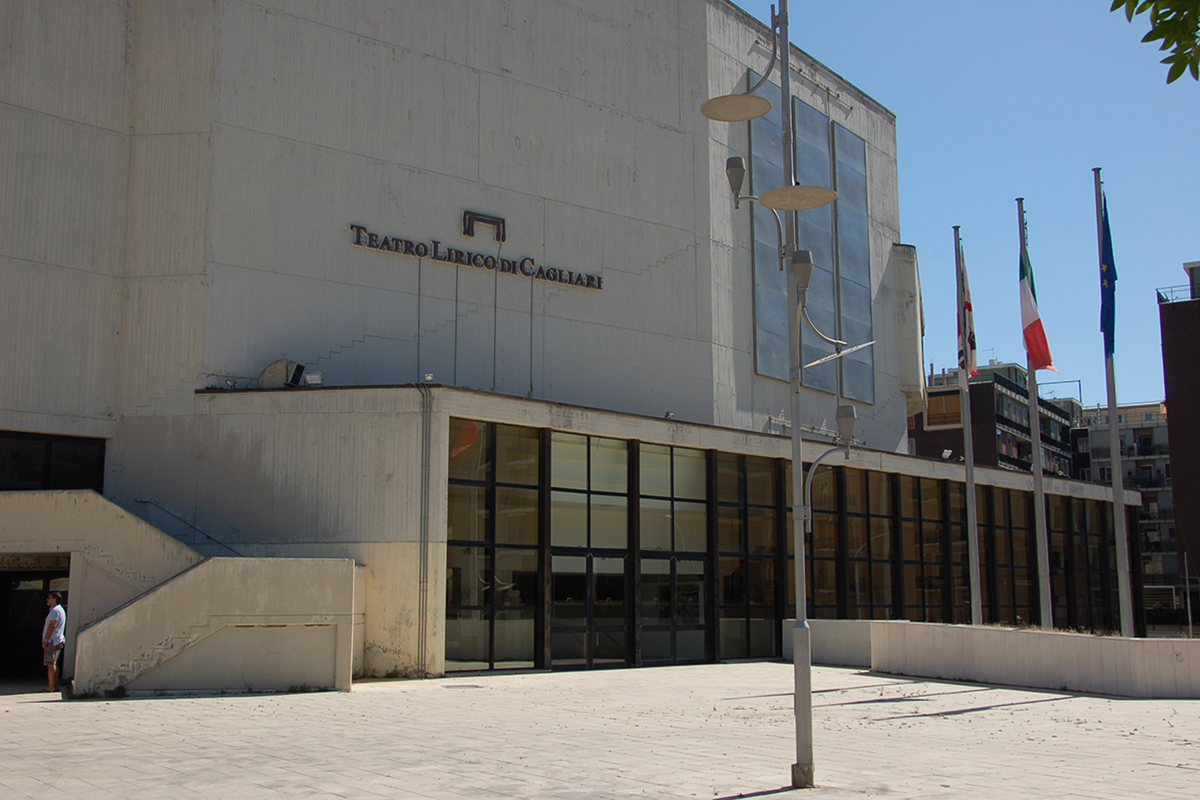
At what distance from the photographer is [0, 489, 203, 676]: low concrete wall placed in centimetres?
2114

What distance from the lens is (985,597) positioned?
39375 mm

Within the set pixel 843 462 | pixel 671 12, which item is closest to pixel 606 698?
pixel 843 462

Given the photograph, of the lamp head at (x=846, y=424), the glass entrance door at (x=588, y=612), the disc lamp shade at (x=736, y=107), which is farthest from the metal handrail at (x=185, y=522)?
the disc lamp shade at (x=736, y=107)

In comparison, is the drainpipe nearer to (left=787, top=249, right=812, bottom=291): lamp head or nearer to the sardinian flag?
(left=787, top=249, right=812, bottom=291): lamp head

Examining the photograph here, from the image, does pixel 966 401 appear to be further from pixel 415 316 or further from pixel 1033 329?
pixel 415 316

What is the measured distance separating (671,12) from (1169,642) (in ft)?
77.8

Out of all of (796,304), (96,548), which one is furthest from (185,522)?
(796,304)

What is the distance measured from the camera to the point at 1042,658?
69.9 ft

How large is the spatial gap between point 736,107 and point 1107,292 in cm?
1870

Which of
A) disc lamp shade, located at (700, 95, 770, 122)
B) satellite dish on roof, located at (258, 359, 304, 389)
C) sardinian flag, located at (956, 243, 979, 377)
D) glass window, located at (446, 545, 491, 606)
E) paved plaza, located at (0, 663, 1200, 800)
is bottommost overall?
paved plaza, located at (0, 663, 1200, 800)

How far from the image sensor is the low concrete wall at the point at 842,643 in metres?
26.5

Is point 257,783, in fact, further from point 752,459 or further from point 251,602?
point 752,459

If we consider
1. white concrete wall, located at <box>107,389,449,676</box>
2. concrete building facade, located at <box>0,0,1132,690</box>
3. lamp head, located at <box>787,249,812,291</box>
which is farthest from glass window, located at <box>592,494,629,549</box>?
lamp head, located at <box>787,249,812,291</box>

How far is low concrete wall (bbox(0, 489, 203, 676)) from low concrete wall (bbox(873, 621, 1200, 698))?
14930mm
